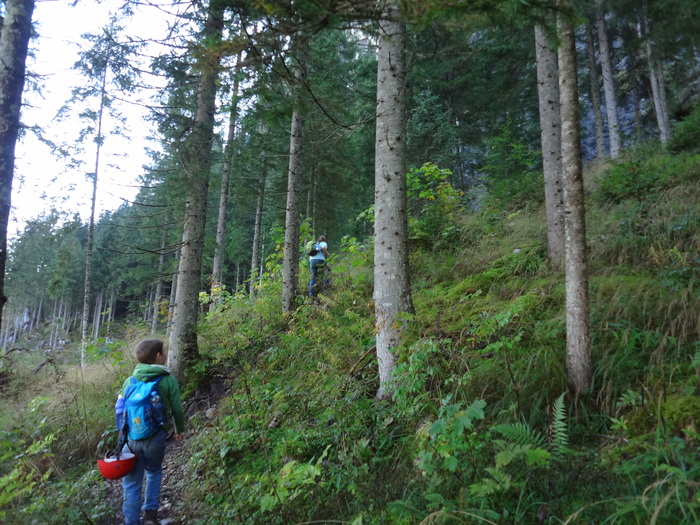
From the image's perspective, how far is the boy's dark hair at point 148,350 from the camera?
404 cm

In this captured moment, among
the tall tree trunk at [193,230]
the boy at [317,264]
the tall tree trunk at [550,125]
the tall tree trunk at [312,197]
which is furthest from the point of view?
the tall tree trunk at [312,197]

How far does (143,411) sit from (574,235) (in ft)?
15.3

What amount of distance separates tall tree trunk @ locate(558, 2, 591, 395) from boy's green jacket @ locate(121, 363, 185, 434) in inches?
159

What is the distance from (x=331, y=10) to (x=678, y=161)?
27.1 feet

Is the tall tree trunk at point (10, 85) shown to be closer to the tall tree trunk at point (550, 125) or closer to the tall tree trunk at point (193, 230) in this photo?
the tall tree trunk at point (193, 230)

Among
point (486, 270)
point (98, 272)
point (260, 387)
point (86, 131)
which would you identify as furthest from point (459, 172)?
point (98, 272)

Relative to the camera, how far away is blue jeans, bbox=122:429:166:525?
12.5 feet

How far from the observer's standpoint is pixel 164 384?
405 cm

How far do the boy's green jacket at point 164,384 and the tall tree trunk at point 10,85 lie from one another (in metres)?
2.35

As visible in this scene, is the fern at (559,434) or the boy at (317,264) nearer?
the fern at (559,434)

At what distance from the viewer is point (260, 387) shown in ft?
19.8

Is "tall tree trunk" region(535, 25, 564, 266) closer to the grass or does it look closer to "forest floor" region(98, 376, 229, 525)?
the grass

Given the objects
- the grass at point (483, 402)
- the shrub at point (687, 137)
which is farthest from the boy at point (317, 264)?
the shrub at point (687, 137)

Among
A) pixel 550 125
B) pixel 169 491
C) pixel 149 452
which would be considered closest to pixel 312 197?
pixel 550 125
